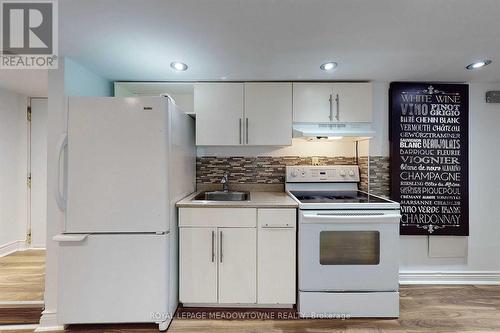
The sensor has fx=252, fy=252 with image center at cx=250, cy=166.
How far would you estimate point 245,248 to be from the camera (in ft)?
6.50

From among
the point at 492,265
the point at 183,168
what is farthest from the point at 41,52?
the point at 492,265

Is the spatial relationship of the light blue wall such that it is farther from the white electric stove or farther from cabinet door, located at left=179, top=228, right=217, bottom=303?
the white electric stove

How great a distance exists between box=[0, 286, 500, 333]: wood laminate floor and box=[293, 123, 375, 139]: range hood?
149 centimetres

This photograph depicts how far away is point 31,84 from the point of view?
274 cm

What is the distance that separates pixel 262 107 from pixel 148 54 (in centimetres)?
105

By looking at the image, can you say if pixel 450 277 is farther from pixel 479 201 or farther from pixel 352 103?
pixel 352 103

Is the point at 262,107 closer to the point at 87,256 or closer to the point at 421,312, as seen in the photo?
the point at 87,256

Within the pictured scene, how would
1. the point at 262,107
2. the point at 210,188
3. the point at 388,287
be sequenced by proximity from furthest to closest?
the point at 210,188
the point at 262,107
the point at 388,287

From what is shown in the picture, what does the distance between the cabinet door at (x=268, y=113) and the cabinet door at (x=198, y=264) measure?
956 mm

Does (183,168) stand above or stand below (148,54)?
below

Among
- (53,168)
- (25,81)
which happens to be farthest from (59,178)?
(25,81)

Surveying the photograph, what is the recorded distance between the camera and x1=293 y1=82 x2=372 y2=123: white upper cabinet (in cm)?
237

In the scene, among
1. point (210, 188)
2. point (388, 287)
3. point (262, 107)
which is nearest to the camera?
point (388, 287)

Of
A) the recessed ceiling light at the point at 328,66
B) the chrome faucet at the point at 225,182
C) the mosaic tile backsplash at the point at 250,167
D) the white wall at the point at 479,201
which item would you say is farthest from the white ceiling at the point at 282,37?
the chrome faucet at the point at 225,182
